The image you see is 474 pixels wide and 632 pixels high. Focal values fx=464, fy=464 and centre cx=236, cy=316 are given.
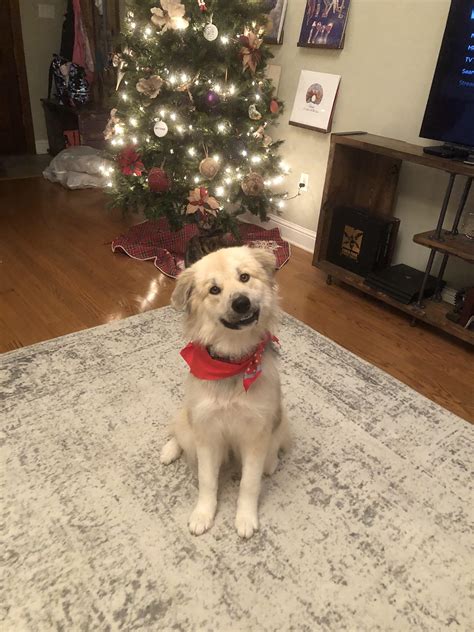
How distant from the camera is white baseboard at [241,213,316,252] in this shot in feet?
11.8

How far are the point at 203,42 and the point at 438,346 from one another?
89.1 inches

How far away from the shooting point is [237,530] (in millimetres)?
1440

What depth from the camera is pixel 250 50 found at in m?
2.88

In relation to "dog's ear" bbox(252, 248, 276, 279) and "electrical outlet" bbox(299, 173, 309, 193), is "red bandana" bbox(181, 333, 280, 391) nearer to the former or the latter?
"dog's ear" bbox(252, 248, 276, 279)

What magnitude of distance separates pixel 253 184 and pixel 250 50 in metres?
0.81

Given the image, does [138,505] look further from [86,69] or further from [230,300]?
[86,69]

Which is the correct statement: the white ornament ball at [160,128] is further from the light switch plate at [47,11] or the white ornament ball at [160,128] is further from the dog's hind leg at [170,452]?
the light switch plate at [47,11]

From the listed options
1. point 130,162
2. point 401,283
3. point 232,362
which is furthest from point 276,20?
point 232,362

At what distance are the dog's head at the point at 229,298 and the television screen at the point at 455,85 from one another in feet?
5.29

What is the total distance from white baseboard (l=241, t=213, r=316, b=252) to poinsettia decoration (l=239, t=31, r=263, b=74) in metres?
1.16

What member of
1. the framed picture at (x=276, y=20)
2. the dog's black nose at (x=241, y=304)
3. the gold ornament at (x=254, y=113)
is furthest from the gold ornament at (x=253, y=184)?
the dog's black nose at (x=241, y=304)

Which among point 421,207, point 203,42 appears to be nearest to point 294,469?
point 421,207

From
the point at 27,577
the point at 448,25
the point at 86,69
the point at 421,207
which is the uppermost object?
the point at 448,25

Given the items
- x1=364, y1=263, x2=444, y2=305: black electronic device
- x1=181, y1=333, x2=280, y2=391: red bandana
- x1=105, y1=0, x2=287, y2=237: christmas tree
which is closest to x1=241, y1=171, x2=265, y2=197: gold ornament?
x1=105, y1=0, x2=287, y2=237: christmas tree
